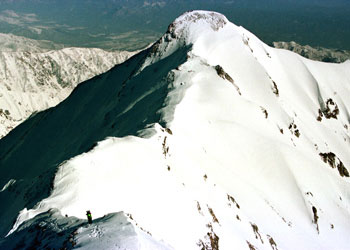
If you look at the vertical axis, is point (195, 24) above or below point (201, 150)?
above

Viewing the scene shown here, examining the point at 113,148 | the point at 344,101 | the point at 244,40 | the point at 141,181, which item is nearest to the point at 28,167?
the point at 113,148

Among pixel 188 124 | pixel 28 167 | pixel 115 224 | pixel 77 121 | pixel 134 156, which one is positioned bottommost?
pixel 28 167

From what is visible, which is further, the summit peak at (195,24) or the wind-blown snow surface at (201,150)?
the summit peak at (195,24)

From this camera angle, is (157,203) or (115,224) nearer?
(115,224)

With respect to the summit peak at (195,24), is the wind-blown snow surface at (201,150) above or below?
below

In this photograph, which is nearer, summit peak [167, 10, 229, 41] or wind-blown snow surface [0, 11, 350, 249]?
wind-blown snow surface [0, 11, 350, 249]

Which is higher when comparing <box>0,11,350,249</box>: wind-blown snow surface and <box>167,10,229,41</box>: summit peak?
<box>167,10,229,41</box>: summit peak

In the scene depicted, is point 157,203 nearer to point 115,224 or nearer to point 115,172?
point 115,172

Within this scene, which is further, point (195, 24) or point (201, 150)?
point (195, 24)
